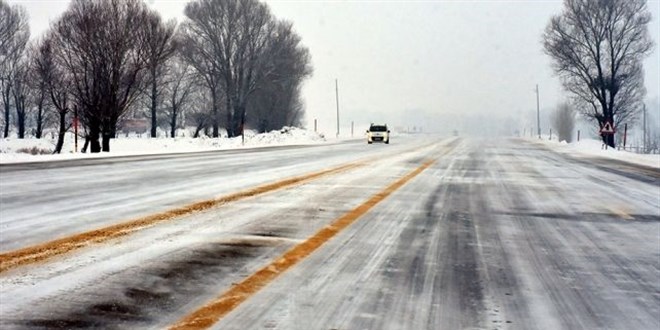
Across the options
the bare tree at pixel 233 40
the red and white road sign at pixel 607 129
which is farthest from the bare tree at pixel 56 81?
the red and white road sign at pixel 607 129

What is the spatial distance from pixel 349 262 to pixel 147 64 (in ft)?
90.0

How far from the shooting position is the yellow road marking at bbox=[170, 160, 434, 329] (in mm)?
2711

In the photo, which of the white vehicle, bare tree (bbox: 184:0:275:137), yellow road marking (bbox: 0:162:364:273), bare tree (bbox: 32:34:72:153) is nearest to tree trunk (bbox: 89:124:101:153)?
bare tree (bbox: 32:34:72:153)

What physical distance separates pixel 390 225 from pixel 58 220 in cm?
338

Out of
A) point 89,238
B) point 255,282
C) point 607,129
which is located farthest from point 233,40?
point 255,282

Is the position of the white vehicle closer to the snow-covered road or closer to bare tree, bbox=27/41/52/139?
bare tree, bbox=27/41/52/139

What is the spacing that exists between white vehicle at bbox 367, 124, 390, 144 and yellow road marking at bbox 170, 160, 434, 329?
33976 millimetres

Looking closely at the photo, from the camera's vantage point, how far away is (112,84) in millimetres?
27188

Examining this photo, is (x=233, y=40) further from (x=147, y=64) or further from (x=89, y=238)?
(x=89, y=238)

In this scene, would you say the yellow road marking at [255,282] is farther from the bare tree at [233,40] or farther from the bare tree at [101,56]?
the bare tree at [233,40]

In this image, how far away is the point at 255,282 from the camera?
3383 millimetres

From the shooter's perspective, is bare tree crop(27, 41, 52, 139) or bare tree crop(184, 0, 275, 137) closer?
bare tree crop(27, 41, 52, 139)

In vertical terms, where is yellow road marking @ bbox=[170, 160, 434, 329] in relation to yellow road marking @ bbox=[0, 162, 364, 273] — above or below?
below

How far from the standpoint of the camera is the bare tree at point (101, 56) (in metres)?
26.8
